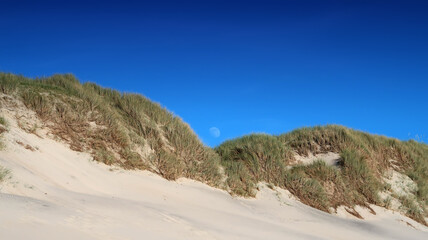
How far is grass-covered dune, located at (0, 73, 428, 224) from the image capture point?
26.5 ft

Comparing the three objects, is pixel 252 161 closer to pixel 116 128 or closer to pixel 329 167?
pixel 329 167

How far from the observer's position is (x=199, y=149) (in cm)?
937

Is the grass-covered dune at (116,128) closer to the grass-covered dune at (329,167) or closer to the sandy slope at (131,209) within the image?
the sandy slope at (131,209)

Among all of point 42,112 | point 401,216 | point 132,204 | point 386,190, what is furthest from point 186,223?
point 386,190

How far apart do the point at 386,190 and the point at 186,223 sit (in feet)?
27.4

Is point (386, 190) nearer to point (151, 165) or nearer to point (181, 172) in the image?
point (181, 172)

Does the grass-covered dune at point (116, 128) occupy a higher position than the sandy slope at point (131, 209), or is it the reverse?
the grass-covered dune at point (116, 128)

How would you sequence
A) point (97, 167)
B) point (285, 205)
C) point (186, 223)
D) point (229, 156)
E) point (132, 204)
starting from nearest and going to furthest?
point (186, 223)
point (132, 204)
point (97, 167)
point (285, 205)
point (229, 156)

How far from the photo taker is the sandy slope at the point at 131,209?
374cm

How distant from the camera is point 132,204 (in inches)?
219

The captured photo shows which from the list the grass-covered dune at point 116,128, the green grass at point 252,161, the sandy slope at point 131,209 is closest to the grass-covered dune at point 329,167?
the green grass at point 252,161

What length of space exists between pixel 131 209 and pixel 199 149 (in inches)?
171

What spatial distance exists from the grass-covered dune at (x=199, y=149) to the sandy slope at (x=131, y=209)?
→ 44cm

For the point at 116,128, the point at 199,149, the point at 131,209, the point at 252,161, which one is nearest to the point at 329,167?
the point at 252,161
